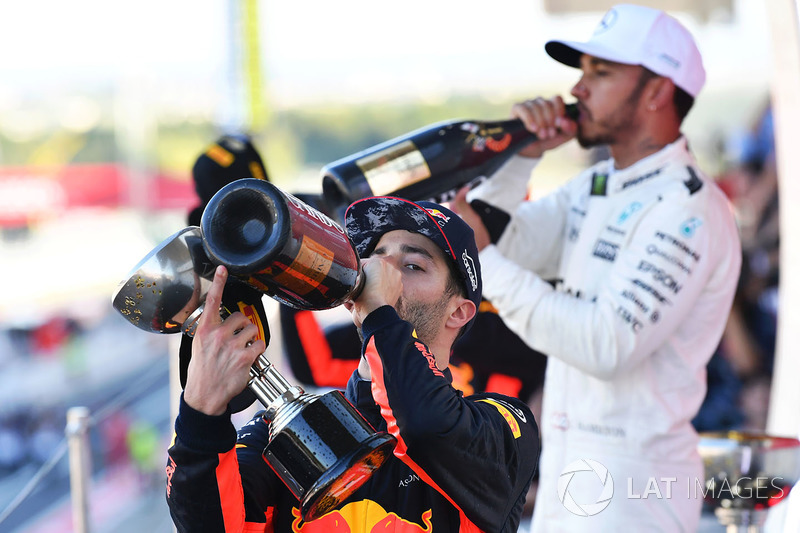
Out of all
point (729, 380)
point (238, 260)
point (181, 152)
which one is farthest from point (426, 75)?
point (238, 260)

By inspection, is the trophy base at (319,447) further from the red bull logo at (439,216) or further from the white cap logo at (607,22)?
the white cap logo at (607,22)

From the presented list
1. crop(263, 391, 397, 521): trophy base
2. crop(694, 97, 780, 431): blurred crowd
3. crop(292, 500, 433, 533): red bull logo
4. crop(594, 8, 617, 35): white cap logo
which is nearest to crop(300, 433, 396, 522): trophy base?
crop(263, 391, 397, 521): trophy base

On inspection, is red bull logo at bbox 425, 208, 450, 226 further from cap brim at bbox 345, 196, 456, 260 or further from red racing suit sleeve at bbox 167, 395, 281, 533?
red racing suit sleeve at bbox 167, 395, 281, 533

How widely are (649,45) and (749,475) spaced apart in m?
1.16

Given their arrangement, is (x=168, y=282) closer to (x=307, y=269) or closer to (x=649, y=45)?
(x=307, y=269)

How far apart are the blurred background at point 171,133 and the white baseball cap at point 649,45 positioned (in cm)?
17

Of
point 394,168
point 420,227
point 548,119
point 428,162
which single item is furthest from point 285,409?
point 548,119

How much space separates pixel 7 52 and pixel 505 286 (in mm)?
17817

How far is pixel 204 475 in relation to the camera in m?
1.29

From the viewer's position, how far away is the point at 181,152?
20.5m

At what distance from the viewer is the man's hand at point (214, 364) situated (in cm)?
127

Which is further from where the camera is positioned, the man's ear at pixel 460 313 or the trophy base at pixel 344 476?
the man's ear at pixel 460 313

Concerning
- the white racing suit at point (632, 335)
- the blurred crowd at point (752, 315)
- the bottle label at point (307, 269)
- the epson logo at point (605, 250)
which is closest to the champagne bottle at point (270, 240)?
the bottle label at point (307, 269)

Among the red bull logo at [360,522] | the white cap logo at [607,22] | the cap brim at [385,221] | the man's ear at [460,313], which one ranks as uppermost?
the white cap logo at [607,22]
